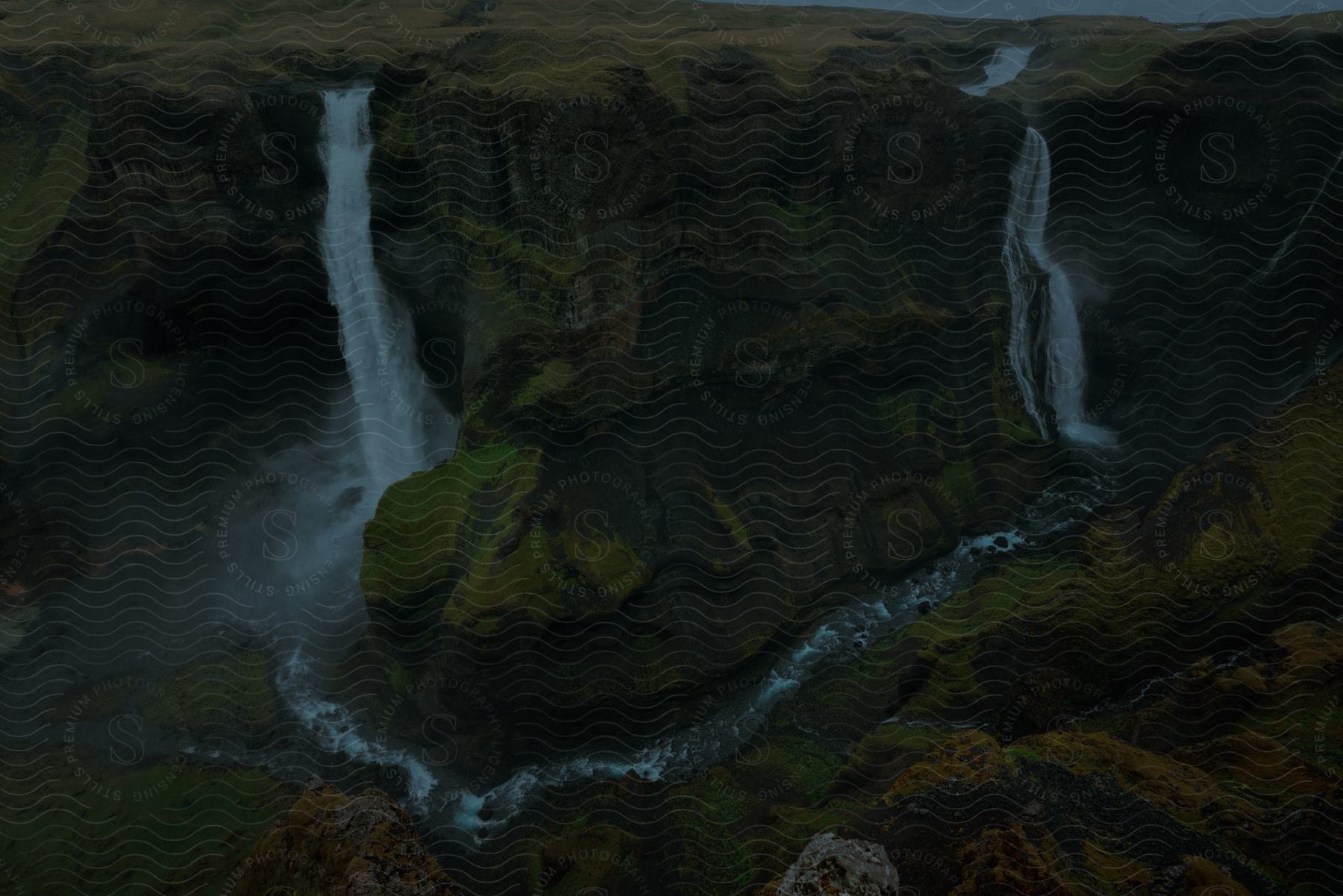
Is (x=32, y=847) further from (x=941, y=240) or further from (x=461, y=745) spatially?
(x=941, y=240)

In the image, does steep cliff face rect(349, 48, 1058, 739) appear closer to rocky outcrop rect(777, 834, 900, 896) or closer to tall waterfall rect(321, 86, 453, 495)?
tall waterfall rect(321, 86, 453, 495)

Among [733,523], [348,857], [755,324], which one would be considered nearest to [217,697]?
[348,857]

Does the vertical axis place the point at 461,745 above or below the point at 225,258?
below

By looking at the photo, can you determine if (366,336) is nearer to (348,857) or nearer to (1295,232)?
(348,857)

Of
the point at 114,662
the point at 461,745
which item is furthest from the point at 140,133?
the point at 461,745

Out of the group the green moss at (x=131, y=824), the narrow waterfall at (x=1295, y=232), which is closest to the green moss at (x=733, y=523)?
the green moss at (x=131, y=824)

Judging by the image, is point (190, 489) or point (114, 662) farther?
point (190, 489)

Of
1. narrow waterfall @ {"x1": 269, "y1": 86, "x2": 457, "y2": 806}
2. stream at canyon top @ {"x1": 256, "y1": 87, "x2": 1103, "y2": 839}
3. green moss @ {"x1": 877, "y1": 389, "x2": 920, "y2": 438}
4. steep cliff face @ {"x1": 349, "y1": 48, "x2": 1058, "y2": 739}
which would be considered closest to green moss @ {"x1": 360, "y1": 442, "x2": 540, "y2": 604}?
steep cliff face @ {"x1": 349, "y1": 48, "x2": 1058, "y2": 739}
